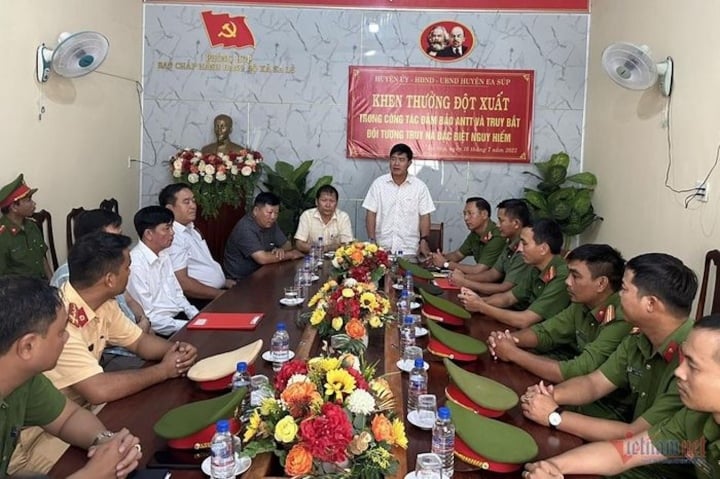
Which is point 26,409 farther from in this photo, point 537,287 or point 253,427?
point 537,287

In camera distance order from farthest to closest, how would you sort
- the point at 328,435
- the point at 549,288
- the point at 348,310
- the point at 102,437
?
the point at 549,288
the point at 348,310
the point at 102,437
the point at 328,435

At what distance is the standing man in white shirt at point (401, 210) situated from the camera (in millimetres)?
5160

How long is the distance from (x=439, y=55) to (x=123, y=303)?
4.07 metres

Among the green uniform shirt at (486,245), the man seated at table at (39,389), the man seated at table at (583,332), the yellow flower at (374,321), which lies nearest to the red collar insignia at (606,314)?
the man seated at table at (583,332)

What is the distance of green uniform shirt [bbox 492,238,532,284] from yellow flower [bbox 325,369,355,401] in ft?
7.24

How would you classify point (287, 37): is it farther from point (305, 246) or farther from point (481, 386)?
point (481, 386)

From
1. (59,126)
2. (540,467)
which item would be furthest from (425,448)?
(59,126)

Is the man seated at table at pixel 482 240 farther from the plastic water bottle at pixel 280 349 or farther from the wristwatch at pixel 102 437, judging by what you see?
the wristwatch at pixel 102 437

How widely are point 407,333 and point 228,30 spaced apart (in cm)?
462

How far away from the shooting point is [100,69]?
5.13 meters

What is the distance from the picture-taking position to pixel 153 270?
3.15 m

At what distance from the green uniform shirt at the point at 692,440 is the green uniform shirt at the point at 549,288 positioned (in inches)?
47.8

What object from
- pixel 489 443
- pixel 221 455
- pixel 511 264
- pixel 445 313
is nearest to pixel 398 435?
pixel 489 443

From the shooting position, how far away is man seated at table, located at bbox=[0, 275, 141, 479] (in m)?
1.37
